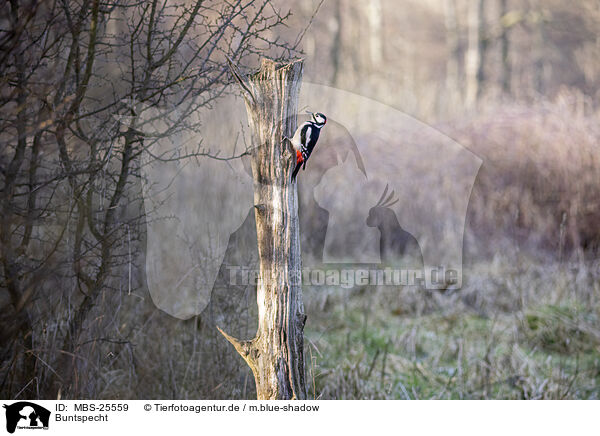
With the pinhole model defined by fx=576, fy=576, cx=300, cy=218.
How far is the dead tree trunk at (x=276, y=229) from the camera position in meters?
1.91

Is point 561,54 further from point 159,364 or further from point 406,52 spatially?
point 159,364

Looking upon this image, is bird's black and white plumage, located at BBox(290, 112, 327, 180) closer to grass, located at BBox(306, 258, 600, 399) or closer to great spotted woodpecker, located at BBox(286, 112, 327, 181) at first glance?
great spotted woodpecker, located at BBox(286, 112, 327, 181)

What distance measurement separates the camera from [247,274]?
9.75ft

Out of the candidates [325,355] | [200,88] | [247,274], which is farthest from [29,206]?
[325,355]

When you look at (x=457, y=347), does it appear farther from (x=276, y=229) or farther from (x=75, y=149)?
(x=75, y=149)

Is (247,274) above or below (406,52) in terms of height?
below

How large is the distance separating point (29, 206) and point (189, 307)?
3.03ft

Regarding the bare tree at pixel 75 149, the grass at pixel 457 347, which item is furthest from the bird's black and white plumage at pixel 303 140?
the grass at pixel 457 347

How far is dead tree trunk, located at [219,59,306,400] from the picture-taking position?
191 centimetres

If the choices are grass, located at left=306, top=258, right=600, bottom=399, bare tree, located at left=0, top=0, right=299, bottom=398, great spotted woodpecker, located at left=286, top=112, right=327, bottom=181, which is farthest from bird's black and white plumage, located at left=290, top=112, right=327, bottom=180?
grass, located at left=306, top=258, right=600, bottom=399
